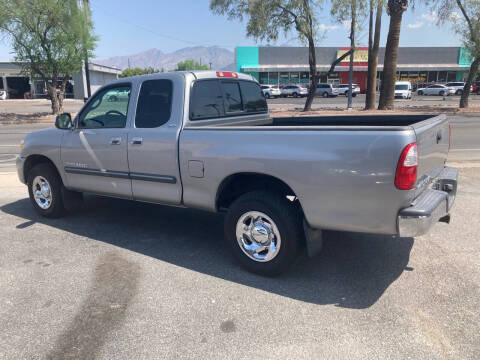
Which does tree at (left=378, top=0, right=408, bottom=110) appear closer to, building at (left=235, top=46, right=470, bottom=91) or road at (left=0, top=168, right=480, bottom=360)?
road at (left=0, top=168, right=480, bottom=360)

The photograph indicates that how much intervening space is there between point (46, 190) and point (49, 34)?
772 inches

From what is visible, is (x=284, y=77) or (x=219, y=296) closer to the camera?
(x=219, y=296)

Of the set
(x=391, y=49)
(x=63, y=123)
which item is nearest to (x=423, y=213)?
(x=63, y=123)

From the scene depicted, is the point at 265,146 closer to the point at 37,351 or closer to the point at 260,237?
the point at 260,237

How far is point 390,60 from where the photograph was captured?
2031 cm

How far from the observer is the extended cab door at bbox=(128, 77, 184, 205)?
425 centimetres

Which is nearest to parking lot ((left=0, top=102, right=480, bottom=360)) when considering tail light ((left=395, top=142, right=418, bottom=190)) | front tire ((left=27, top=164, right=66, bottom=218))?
front tire ((left=27, top=164, right=66, bottom=218))

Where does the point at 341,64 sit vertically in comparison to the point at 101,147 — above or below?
above

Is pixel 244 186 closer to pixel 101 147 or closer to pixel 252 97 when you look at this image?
pixel 252 97

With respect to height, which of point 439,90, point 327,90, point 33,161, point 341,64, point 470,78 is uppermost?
point 341,64

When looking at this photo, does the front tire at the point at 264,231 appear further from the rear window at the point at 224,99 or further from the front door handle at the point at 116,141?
the front door handle at the point at 116,141

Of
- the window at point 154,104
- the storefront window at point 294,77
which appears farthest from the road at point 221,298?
the storefront window at point 294,77

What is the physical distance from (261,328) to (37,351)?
1.58 m

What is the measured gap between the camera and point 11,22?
68.3ft
